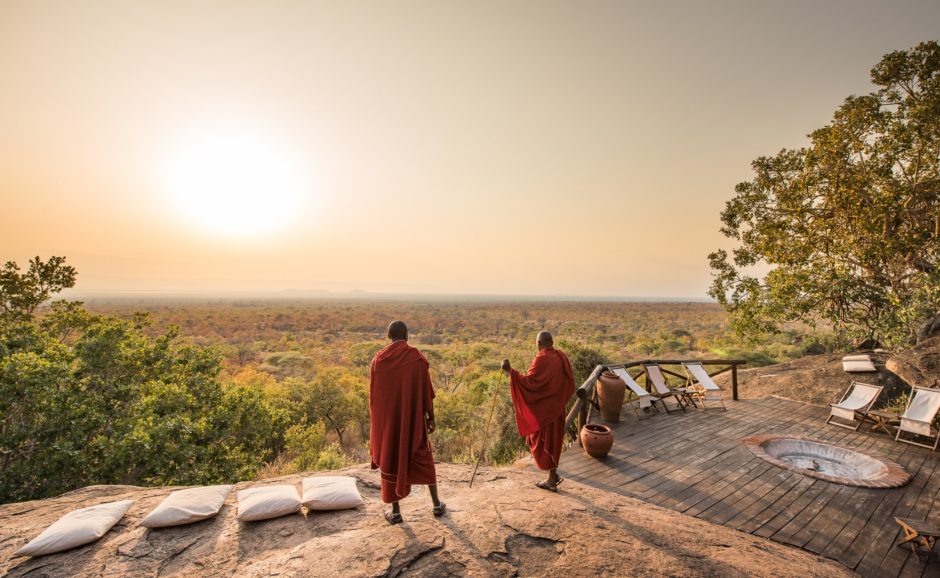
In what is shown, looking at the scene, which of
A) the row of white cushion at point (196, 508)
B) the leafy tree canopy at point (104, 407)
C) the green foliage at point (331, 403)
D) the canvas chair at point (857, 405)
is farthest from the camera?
the green foliage at point (331, 403)

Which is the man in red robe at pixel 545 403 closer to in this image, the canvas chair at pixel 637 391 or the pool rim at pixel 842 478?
the canvas chair at pixel 637 391

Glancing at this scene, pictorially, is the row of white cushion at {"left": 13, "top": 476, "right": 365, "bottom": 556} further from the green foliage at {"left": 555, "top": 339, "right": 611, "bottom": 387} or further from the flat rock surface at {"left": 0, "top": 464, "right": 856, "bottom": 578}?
the green foliage at {"left": 555, "top": 339, "right": 611, "bottom": 387}

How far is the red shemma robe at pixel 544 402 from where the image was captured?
14.1ft

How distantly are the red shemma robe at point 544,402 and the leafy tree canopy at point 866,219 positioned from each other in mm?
9448

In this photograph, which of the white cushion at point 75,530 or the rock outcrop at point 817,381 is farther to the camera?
the rock outcrop at point 817,381

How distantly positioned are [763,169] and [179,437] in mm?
16819

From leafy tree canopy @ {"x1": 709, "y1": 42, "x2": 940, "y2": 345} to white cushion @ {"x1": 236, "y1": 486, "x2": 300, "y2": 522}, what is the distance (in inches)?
493

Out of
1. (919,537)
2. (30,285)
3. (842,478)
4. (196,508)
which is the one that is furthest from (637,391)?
(30,285)

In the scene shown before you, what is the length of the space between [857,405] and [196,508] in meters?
10.9

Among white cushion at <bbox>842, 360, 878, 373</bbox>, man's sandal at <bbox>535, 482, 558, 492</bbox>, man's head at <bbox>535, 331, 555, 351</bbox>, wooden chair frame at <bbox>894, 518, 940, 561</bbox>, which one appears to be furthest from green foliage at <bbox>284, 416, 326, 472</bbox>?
white cushion at <bbox>842, 360, 878, 373</bbox>

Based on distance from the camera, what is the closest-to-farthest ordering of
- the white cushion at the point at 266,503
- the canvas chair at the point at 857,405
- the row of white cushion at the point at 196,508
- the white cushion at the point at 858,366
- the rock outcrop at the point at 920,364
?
the row of white cushion at the point at 196,508 → the white cushion at the point at 266,503 → the canvas chair at the point at 857,405 → the rock outcrop at the point at 920,364 → the white cushion at the point at 858,366

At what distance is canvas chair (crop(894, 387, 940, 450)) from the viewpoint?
590cm

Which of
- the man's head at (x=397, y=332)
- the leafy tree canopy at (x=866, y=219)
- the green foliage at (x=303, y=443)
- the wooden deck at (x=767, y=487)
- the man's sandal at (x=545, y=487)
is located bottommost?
the green foliage at (x=303, y=443)

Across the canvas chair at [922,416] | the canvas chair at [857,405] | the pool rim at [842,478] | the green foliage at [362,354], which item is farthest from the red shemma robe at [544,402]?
the green foliage at [362,354]
